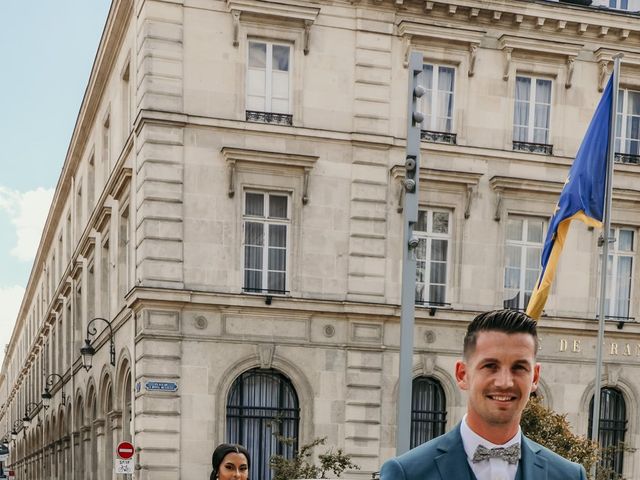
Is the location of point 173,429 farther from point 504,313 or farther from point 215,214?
point 504,313

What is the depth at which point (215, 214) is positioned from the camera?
23.0 metres

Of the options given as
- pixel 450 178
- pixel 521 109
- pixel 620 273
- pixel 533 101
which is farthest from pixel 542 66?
pixel 620 273

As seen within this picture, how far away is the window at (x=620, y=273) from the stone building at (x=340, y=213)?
2.2 inches

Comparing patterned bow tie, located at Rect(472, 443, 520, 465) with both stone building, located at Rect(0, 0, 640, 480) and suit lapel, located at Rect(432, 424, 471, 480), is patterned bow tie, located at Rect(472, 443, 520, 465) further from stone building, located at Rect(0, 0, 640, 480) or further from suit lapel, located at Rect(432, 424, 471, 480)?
stone building, located at Rect(0, 0, 640, 480)

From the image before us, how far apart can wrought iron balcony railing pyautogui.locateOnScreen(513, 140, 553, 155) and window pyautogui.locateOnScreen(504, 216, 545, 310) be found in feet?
5.89

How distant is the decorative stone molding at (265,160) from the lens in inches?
903

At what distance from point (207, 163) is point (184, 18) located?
350 cm

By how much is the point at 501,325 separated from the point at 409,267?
435 inches

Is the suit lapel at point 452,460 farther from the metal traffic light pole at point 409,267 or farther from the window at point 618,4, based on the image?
the window at point 618,4

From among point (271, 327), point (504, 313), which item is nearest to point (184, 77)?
point (271, 327)

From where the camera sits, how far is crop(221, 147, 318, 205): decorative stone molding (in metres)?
22.9

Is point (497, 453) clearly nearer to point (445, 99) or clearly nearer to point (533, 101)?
point (445, 99)

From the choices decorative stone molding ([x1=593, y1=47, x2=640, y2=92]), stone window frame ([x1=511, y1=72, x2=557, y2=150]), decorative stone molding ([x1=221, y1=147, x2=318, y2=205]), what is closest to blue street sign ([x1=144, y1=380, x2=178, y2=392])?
decorative stone molding ([x1=221, y1=147, x2=318, y2=205])

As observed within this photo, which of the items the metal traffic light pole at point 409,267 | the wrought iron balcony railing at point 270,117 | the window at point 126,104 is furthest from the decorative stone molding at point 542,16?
the metal traffic light pole at point 409,267
